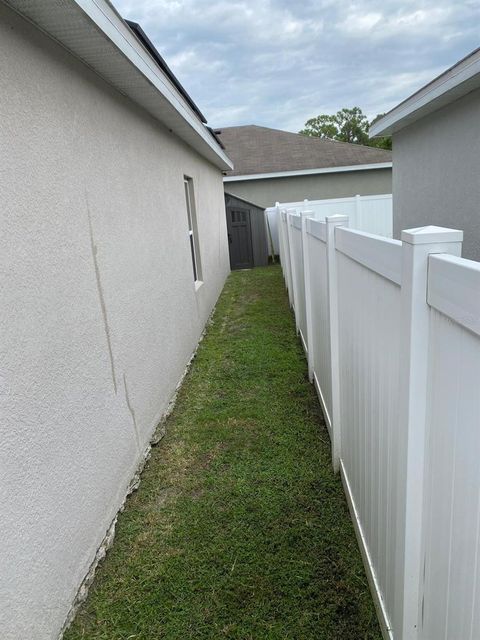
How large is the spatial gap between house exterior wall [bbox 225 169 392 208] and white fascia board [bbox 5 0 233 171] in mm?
13129

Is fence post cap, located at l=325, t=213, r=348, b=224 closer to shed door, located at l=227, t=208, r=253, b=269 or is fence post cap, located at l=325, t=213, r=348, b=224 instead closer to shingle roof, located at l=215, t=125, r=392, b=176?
shed door, located at l=227, t=208, r=253, b=269

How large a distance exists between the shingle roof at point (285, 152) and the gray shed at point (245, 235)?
3545mm

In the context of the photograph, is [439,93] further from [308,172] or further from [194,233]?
[308,172]

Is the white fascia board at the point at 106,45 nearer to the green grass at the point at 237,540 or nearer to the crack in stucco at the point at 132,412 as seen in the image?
the crack in stucco at the point at 132,412

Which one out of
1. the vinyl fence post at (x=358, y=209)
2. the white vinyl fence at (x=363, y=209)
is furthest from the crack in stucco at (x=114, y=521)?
the vinyl fence post at (x=358, y=209)

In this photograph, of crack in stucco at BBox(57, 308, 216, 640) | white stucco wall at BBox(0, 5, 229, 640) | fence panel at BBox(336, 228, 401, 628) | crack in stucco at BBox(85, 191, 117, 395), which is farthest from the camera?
crack in stucco at BBox(85, 191, 117, 395)

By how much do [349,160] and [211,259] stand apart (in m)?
10.5

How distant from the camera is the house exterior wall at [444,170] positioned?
5.28 m

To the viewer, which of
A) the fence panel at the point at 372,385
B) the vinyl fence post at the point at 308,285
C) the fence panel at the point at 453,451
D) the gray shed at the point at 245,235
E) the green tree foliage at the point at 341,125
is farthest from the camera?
the green tree foliage at the point at 341,125

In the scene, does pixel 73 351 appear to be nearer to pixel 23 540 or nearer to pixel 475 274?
pixel 23 540

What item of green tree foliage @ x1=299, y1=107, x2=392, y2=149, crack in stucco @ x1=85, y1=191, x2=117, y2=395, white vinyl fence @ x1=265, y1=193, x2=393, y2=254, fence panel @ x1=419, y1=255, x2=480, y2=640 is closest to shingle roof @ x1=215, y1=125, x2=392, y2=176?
white vinyl fence @ x1=265, y1=193, x2=393, y2=254

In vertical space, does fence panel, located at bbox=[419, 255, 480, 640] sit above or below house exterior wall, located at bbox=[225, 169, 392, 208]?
below

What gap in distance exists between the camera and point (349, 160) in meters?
17.0

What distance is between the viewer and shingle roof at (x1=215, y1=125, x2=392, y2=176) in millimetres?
17000
